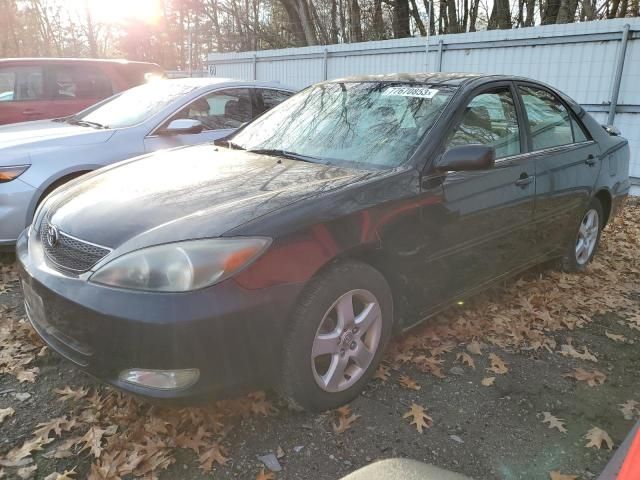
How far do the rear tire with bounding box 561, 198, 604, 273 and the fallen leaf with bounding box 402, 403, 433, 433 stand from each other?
2.43 metres

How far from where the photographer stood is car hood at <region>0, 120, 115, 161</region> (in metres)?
4.29

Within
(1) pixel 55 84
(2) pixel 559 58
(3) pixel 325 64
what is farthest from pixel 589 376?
(3) pixel 325 64

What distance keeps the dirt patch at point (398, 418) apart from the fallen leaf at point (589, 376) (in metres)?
0.04

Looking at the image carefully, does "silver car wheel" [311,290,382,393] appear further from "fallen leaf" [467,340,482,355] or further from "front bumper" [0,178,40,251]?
"front bumper" [0,178,40,251]

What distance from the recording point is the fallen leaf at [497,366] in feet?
9.98

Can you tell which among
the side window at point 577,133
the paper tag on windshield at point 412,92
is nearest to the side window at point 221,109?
the paper tag on windshield at point 412,92

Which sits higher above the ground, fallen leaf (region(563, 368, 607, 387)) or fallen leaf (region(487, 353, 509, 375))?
fallen leaf (region(487, 353, 509, 375))

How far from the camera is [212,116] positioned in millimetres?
5352

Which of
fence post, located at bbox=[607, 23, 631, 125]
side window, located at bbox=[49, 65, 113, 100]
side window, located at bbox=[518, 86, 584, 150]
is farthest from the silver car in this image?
fence post, located at bbox=[607, 23, 631, 125]

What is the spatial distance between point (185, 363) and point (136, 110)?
377cm

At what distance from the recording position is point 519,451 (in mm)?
2371

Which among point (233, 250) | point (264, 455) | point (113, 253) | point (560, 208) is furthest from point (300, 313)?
point (560, 208)

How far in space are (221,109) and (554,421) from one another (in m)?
4.24

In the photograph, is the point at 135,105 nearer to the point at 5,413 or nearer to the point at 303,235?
the point at 5,413
